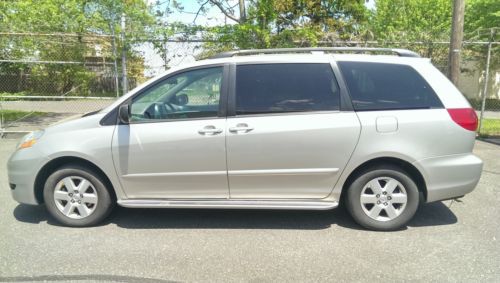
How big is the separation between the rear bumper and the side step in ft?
3.17

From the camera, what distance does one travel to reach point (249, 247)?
3.79m

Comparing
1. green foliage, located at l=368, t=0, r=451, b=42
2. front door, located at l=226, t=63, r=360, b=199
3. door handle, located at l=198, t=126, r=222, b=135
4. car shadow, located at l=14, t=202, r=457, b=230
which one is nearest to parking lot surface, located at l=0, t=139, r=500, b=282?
car shadow, located at l=14, t=202, r=457, b=230

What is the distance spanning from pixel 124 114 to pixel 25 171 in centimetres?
126

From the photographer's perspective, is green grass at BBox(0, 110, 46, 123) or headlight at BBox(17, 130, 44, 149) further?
green grass at BBox(0, 110, 46, 123)

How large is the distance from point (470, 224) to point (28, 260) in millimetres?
4448

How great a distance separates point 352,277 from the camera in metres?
3.24

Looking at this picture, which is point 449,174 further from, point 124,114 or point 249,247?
point 124,114

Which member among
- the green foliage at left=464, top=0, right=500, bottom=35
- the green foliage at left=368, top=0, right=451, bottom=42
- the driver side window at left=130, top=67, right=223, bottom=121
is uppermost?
the green foliage at left=368, top=0, right=451, bottom=42

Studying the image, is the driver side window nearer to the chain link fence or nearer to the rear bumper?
the rear bumper

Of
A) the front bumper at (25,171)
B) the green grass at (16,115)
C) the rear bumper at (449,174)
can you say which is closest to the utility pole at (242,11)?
the green grass at (16,115)

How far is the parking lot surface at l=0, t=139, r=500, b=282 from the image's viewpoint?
130 inches

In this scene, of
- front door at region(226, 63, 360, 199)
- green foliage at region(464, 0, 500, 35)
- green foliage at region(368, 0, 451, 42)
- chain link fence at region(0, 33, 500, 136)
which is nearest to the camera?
front door at region(226, 63, 360, 199)

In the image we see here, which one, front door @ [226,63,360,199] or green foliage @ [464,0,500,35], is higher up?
green foliage @ [464,0,500,35]


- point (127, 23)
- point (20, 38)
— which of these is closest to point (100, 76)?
point (127, 23)
